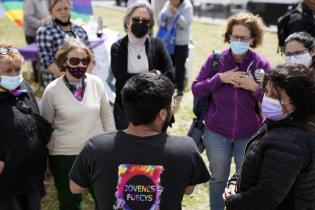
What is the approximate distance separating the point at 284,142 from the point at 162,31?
5067 millimetres

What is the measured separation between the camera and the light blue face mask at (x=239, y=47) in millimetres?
2873

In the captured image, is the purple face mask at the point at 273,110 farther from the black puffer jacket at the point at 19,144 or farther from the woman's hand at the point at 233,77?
the black puffer jacket at the point at 19,144

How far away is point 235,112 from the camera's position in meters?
2.89

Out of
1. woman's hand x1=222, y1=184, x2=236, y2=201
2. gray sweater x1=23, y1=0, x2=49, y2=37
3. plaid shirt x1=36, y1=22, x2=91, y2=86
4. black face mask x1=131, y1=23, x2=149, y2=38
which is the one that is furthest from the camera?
gray sweater x1=23, y1=0, x2=49, y2=37

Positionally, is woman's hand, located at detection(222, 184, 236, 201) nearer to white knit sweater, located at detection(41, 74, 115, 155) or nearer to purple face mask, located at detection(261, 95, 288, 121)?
purple face mask, located at detection(261, 95, 288, 121)

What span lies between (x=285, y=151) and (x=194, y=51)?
9477 millimetres

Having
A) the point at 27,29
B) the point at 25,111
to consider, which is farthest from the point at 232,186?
the point at 27,29

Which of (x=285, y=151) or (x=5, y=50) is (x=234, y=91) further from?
(x=5, y=50)

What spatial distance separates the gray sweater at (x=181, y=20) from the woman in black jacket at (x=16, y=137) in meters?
4.17

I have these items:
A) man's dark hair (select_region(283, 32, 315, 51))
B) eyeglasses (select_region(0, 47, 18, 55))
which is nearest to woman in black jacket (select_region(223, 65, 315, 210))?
man's dark hair (select_region(283, 32, 315, 51))

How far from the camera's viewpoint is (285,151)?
5.68 feet

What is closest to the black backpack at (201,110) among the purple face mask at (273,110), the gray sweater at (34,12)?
the purple face mask at (273,110)

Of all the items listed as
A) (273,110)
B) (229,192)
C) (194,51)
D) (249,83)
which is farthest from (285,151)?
(194,51)

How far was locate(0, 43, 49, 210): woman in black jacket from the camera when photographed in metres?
2.49
